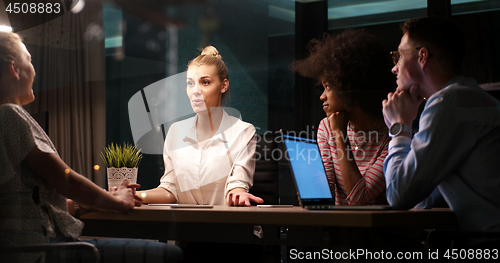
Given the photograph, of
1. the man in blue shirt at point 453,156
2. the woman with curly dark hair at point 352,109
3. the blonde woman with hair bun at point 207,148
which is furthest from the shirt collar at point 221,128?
the man in blue shirt at point 453,156

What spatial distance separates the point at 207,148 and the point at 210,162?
0.06 meters

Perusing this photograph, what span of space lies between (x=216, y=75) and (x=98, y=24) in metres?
0.55

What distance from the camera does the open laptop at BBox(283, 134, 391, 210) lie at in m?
1.15

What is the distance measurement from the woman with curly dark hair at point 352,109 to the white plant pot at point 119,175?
0.73 m

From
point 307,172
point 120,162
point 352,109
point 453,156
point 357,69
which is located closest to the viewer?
point 453,156

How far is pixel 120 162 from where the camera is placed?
1.56m

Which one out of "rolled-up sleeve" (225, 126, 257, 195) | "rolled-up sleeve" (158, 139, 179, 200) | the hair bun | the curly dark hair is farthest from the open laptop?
the hair bun

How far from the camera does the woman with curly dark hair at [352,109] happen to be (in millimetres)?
1519

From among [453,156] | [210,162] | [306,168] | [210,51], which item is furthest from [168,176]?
[453,156]

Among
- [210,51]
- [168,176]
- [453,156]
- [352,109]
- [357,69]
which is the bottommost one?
[168,176]

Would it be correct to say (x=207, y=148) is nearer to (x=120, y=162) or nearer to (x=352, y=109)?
(x=120, y=162)

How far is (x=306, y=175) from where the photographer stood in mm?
Result: 1219

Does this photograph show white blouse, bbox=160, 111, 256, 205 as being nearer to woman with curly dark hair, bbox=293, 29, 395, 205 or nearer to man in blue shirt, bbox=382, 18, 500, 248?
woman with curly dark hair, bbox=293, 29, 395, 205

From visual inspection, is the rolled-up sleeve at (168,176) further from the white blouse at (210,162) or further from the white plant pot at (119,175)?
the white plant pot at (119,175)
